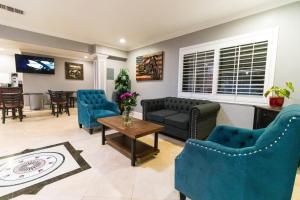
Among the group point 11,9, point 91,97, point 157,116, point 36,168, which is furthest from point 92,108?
point 11,9

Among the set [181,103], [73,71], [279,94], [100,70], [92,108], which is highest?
[73,71]

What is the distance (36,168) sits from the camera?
1967 millimetres

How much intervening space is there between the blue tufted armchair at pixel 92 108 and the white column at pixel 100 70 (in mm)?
1336

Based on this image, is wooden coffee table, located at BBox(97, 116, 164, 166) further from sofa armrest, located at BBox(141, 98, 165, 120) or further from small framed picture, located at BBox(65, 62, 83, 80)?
small framed picture, located at BBox(65, 62, 83, 80)

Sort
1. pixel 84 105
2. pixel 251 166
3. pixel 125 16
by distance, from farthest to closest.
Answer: pixel 84 105, pixel 125 16, pixel 251 166

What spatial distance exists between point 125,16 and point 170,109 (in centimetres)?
244

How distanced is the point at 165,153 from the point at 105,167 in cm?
100

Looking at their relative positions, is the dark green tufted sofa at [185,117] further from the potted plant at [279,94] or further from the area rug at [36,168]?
the area rug at [36,168]

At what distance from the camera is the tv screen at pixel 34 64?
5575 millimetres

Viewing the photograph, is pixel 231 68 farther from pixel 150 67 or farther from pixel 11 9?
pixel 11 9

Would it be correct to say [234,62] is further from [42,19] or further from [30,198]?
[42,19]

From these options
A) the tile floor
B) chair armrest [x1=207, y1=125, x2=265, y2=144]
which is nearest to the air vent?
the tile floor

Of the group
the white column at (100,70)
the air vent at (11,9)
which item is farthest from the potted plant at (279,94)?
the air vent at (11,9)

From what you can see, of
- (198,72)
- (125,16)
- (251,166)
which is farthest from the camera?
(198,72)
